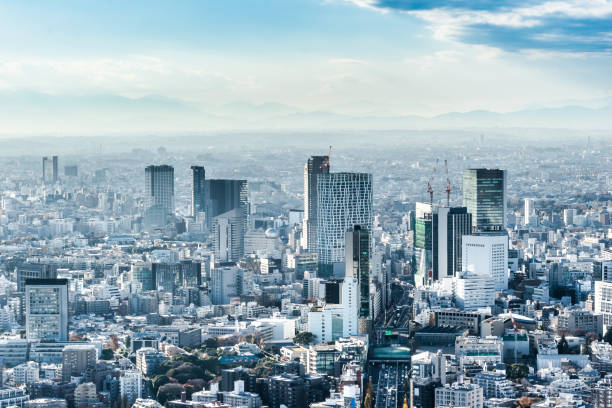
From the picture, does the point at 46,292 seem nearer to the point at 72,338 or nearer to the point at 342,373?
the point at 72,338

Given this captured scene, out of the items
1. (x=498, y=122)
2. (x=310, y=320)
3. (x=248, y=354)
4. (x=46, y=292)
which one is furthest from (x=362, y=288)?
(x=498, y=122)

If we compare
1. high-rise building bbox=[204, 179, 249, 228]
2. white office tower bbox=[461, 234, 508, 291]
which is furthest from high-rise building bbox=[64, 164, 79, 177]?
white office tower bbox=[461, 234, 508, 291]

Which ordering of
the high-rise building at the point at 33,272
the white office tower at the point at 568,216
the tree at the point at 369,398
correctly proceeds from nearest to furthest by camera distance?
the tree at the point at 369,398
the high-rise building at the point at 33,272
the white office tower at the point at 568,216

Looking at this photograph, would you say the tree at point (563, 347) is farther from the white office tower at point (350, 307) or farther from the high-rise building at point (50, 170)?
the high-rise building at point (50, 170)

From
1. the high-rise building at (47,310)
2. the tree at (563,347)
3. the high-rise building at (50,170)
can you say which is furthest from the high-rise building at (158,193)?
the tree at (563,347)

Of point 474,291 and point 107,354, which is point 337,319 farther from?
point 474,291

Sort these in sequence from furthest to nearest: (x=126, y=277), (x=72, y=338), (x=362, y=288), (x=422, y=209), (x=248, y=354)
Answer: (x=422, y=209), (x=126, y=277), (x=362, y=288), (x=72, y=338), (x=248, y=354)
